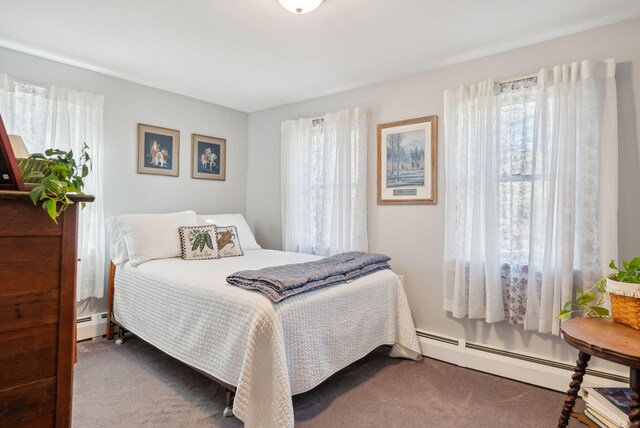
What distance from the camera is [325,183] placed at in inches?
136

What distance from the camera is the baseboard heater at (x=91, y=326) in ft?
9.59

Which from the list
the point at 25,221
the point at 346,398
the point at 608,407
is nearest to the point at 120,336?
the point at 346,398

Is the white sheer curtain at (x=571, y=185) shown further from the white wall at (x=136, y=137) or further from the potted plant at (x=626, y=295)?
the white wall at (x=136, y=137)

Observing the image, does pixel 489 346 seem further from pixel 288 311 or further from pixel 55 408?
pixel 55 408

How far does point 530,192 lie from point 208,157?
10.2 feet

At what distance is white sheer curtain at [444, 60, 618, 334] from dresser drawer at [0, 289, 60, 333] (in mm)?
2420

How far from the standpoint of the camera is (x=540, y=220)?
2320 millimetres

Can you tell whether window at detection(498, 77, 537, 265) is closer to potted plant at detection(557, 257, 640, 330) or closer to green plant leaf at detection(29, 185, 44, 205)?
potted plant at detection(557, 257, 640, 330)

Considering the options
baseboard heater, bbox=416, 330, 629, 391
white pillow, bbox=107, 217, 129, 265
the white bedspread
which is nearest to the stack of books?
baseboard heater, bbox=416, 330, 629, 391

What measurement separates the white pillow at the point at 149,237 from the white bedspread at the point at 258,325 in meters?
0.10

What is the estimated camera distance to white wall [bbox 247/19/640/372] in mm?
2090

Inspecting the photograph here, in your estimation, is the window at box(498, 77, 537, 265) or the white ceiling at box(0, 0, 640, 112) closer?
the white ceiling at box(0, 0, 640, 112)

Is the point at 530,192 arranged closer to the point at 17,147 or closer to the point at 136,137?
the point at 17,147

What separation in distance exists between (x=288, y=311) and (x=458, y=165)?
169cm
